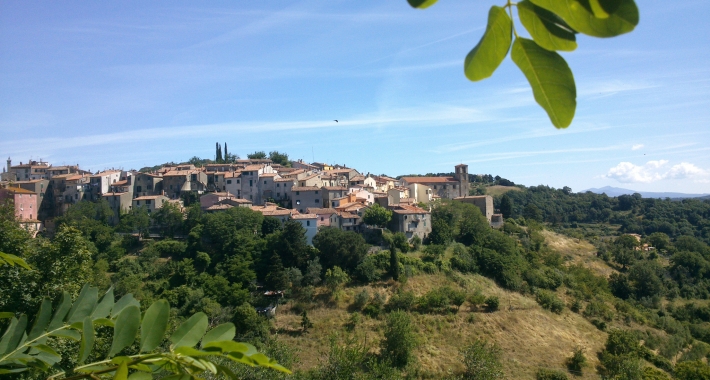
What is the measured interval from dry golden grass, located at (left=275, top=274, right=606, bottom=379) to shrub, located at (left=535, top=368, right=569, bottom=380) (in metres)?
0.30

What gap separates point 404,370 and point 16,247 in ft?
44.4

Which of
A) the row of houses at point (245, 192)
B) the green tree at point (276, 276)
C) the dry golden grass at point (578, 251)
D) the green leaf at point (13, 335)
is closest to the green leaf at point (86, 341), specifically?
the green leaf at point (13, 335)

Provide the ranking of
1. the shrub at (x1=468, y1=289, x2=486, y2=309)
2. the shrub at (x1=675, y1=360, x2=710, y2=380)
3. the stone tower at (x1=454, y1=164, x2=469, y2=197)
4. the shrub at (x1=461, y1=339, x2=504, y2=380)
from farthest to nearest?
1. the stone tower at (x1=454, y1=164, x2=469, y2=197)
2. the shrub at (x1=468, y1=289, x2=486, y2=309)
3. the shrub at (x1=675, y1=360, x2=710, y2=380)
4. the shrub at (x1=461, y1=339, x2=504, y2=380)

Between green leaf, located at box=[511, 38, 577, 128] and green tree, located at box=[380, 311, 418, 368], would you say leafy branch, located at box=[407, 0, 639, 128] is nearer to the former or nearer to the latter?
green leaf, located at box=[511, 38, 577, 128]

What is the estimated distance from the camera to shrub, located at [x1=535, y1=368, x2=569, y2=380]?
1700 cm

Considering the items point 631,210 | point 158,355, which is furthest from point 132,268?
point 631,210

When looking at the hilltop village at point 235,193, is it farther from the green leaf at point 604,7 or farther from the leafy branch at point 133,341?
the green leaf at point 604,7

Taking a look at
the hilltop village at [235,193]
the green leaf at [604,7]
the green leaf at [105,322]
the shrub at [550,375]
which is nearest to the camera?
the green leaf at [604,7]

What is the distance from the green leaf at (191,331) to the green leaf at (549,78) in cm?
84

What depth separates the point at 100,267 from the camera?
2195 centimetres

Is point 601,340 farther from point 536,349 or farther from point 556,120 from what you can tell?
point 556,120

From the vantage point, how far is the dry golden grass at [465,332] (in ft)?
61.4

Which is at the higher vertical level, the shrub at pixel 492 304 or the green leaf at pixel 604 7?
the green leaf at pixel 604 7

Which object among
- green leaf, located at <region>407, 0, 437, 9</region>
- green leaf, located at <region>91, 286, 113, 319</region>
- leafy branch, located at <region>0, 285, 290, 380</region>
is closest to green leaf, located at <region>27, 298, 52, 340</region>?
leafy branch, located at <region>0, 285, 290, 380</region>
